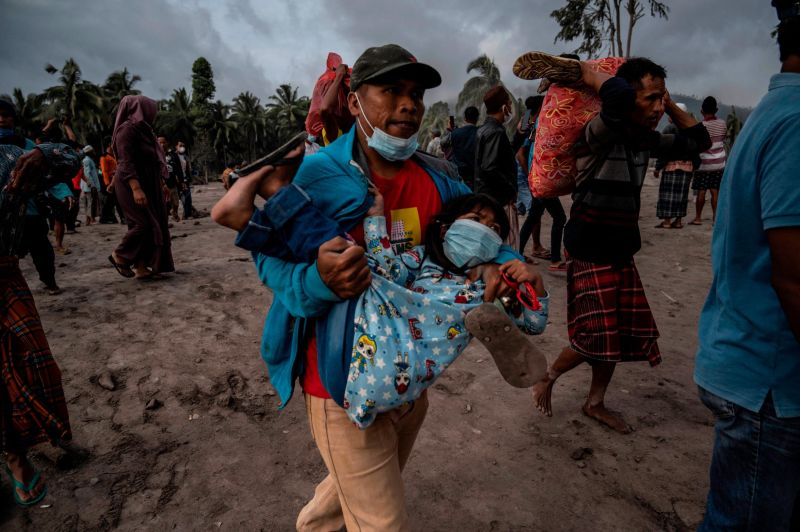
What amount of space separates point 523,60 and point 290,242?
1670mm

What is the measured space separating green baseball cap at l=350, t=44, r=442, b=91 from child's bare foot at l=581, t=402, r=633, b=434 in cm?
248

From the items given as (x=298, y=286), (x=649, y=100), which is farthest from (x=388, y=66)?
(x=649, y=100)

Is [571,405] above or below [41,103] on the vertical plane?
below

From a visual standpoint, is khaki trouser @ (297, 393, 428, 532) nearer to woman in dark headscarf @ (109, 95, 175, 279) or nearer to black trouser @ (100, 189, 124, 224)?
woman in dark headscarf @ (109, 95, 175, 279)

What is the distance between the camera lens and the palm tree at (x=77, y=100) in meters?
34.4

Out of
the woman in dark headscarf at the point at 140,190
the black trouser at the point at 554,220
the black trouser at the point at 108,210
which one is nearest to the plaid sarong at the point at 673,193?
the black trouser at the point at 554,220

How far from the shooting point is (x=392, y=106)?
1478mm

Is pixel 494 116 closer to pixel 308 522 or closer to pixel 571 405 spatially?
pixel 571 405

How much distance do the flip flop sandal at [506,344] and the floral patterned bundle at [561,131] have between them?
147cm

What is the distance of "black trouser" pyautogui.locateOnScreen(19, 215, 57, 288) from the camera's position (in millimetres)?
4836

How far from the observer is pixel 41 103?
130 feet

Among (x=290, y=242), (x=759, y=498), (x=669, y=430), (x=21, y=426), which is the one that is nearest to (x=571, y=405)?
(x=669, y=430)

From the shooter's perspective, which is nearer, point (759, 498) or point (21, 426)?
point (759, 498)

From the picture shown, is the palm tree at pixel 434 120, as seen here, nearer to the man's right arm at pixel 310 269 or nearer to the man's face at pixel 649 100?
the man's face at pixel 649 100
